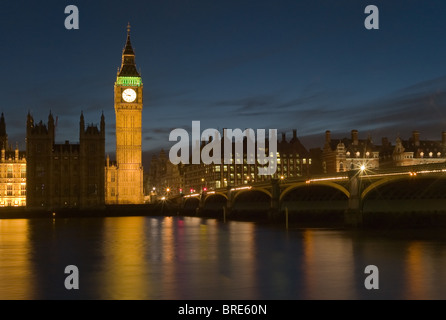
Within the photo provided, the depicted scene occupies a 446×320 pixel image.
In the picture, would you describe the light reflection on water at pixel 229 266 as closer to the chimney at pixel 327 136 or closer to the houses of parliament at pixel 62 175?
the houses of parliament at pixel 62 175

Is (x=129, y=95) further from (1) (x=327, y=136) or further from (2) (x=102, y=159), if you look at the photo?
(1) (x=327, y=136)

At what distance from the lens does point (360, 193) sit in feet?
233

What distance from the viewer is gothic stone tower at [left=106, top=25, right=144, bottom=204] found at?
551 ft

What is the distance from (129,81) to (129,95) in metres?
4.71

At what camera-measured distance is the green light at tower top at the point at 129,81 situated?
176000 millimetres

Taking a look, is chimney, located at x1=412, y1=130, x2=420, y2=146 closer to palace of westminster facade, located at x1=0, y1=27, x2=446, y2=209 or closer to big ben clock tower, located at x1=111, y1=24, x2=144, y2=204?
palace of westminster facade, located at x1=0, y1=27, x2=446, y2=209

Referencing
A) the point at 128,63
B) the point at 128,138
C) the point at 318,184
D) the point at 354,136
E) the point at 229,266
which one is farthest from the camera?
the point at 128,63

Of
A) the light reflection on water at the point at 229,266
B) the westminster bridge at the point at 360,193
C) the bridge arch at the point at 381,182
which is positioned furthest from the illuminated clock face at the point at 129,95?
the bridge arch at the point at 381,182

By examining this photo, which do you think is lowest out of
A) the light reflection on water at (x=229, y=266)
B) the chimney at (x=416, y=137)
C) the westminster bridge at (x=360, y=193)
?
the light reflection on water at (x=229, y=266)

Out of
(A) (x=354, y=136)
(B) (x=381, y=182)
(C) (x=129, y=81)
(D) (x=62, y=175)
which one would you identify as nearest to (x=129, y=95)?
(C) (x=129, y=81)

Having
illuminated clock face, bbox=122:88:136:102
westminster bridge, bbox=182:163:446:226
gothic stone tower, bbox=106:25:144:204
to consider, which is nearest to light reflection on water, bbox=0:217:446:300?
westminster bridge, bbox=182:163:446:226

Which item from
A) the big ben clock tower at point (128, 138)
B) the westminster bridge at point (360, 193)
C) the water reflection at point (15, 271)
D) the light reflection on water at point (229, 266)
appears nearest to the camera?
the light reflection on water at point (229, 266)

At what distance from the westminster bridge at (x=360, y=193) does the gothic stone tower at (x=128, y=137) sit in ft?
174
